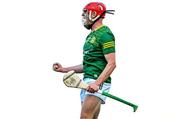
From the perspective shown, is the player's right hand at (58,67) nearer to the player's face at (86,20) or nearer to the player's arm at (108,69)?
the player's face at (86,20)

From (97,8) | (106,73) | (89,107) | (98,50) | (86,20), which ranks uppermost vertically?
(97,8)

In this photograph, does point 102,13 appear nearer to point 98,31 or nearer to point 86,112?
point 98,31

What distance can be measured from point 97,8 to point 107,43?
1.48ft

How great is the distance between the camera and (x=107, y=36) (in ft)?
23.6

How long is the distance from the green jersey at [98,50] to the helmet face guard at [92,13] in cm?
14

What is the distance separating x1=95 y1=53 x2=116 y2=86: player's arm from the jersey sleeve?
46 millimetres

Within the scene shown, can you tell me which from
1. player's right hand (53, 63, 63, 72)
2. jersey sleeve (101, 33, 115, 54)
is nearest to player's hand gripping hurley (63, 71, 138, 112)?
jersey sleeve (101, 33, 115, 54)

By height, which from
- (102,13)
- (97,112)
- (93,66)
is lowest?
(97,112)

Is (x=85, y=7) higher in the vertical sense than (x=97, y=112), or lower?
higher

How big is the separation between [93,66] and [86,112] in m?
0.48

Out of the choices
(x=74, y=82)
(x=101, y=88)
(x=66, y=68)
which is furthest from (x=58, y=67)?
(x=101, y=88)

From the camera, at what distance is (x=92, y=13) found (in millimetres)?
7387

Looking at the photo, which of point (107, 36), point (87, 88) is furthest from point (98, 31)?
point (87, 88)

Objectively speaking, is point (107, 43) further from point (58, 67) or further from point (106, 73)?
point (58, 67)
